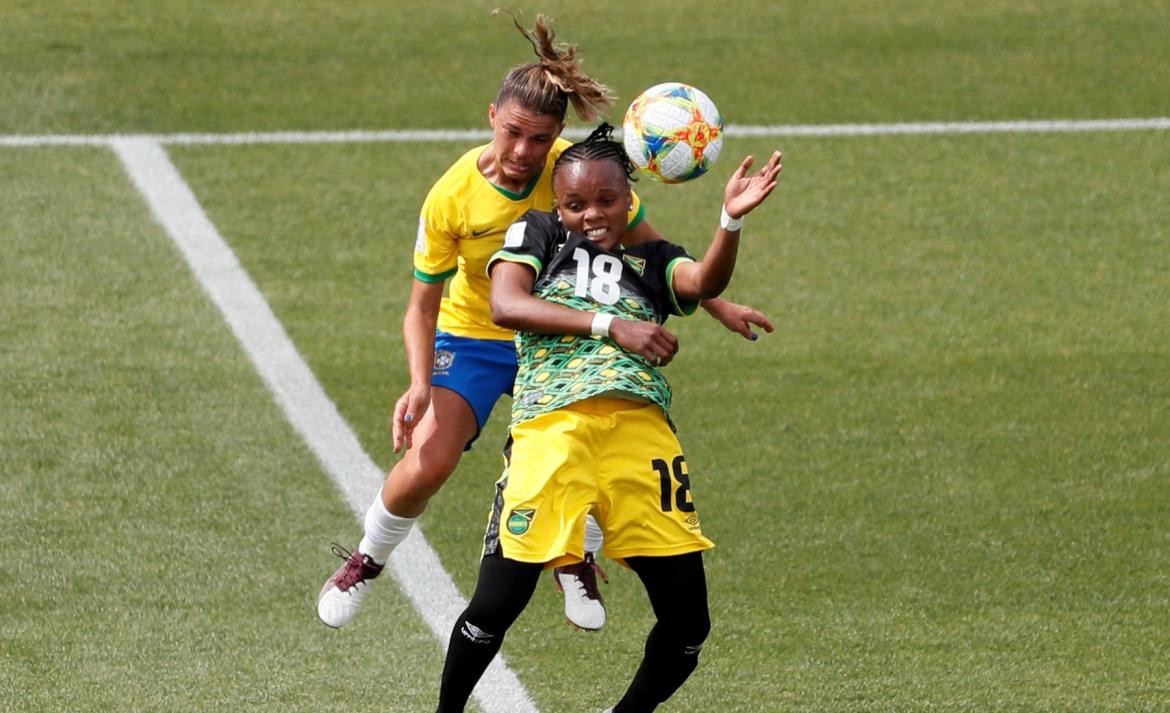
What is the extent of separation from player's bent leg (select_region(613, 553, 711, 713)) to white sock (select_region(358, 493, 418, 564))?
1.29 meters

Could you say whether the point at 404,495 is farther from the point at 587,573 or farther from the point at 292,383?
the point at 292,383

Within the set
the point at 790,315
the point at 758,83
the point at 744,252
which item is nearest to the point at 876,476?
the point at 790,315

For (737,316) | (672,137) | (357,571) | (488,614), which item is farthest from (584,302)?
(357,571)

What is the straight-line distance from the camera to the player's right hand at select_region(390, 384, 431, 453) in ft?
21.4

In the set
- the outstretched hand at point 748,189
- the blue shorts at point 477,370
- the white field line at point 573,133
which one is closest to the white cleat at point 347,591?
the blue shorts at point 477,370

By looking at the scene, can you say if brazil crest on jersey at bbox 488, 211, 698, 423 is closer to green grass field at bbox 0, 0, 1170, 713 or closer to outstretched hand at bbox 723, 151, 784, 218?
outstretched hand at bbox 723, 151, 784, 218

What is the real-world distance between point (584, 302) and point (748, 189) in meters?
0.62

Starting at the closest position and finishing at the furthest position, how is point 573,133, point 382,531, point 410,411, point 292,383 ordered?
1. point 410,411
2. point 382,531
3. point 292,383
4. point 573,133

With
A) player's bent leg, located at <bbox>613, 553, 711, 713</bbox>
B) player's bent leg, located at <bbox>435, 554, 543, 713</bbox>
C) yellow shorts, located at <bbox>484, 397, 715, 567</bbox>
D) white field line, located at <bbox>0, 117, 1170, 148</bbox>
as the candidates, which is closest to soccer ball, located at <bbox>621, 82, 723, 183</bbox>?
yellow shorts, located at <bbox>484, 397, 715, 567</bbox>

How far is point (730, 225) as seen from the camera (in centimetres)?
585

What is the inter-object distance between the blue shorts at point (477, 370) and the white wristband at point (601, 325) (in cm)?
127

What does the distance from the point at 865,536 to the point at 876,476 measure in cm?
68

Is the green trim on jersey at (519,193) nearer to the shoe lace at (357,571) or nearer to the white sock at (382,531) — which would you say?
the white sock at (382,531)

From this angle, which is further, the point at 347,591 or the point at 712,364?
the point at 712,364
